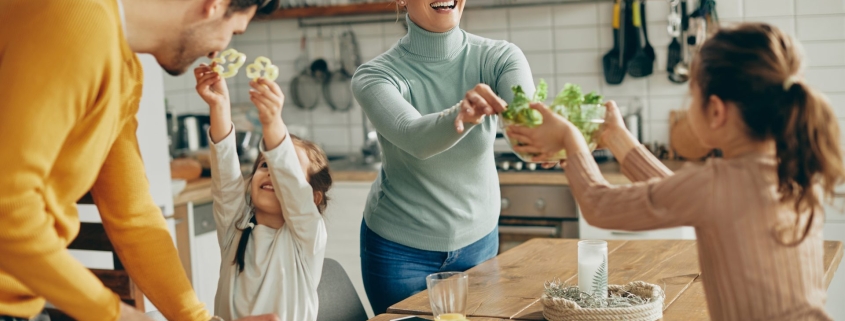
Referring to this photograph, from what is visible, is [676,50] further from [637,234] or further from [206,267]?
[206,267]

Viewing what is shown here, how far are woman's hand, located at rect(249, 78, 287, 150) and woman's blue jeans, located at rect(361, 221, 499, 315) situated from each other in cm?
45

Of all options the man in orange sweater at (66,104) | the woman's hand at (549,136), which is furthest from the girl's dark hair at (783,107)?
the man in orange sweater at (66,104)

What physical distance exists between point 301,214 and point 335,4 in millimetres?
2460

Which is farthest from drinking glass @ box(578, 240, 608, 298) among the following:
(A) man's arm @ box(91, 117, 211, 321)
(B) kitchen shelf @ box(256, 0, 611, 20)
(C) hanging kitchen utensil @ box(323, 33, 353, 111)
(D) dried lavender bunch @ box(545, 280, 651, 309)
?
(C) hanging kitchen utensil @ box(323, 33, 353, 111)

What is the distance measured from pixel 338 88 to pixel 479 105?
276 centimetres

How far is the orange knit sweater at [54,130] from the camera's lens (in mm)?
1109

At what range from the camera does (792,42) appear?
4.14 feet

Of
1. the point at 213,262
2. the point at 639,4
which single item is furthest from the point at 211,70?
the point at 639,4

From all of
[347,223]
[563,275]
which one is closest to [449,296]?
[563,275]

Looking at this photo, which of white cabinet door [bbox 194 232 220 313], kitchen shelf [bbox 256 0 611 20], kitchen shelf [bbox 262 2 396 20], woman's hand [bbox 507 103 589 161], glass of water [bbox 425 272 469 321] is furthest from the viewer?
kitchen shelf [bbox 262 2 396 20]

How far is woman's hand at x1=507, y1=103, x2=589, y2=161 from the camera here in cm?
141

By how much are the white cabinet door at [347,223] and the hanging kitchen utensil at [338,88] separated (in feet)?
2.21

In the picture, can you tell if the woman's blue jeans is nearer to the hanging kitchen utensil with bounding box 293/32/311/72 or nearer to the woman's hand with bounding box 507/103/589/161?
the woman's hand with bounding box 507/103/589/161

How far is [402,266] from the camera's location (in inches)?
82.0
